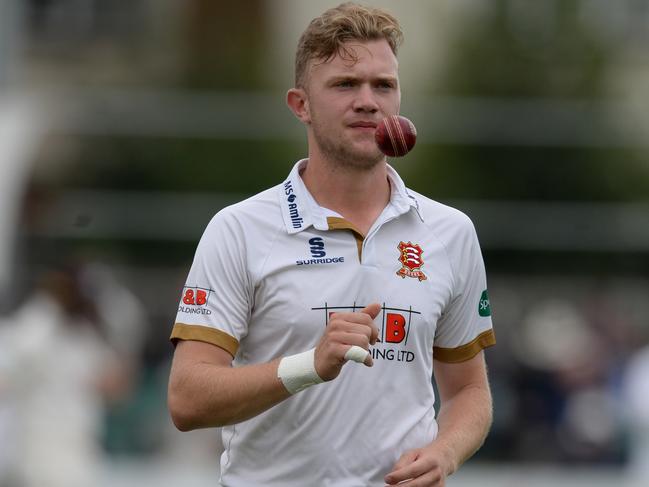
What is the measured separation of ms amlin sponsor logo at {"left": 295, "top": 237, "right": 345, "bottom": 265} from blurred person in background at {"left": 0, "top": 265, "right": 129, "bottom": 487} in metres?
7.05

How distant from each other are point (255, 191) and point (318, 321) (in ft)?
68.6

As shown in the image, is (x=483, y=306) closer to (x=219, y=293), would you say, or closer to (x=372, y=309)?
(x=372, y=309)

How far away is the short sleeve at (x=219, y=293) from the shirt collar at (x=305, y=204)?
0.18m

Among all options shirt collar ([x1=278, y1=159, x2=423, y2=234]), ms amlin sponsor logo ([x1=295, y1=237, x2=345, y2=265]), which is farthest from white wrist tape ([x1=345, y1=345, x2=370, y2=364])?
shirt collar ([x1=278, y1=159, x2=423, y2=234])

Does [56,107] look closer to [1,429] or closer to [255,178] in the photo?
[255,178]

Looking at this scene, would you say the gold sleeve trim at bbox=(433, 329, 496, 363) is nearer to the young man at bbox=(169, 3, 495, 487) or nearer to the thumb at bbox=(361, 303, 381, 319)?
the young man at bbox=(169, 3, 495, 487)

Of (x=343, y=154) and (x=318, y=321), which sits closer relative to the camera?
(x=318, y=321)

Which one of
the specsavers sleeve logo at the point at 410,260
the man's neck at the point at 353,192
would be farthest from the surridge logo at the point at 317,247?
the specsavers sleeve logo at the point at 410,260

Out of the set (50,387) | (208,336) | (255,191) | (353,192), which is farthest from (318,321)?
(255,191)

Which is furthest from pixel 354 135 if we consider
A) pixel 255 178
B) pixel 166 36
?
pixel 166 36

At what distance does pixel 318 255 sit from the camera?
4.80 metres

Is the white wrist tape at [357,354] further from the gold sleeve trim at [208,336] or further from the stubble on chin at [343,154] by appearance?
the stubble on chin at [343,154]

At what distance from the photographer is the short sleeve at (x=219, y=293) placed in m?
4.73

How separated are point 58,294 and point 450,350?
709cm
